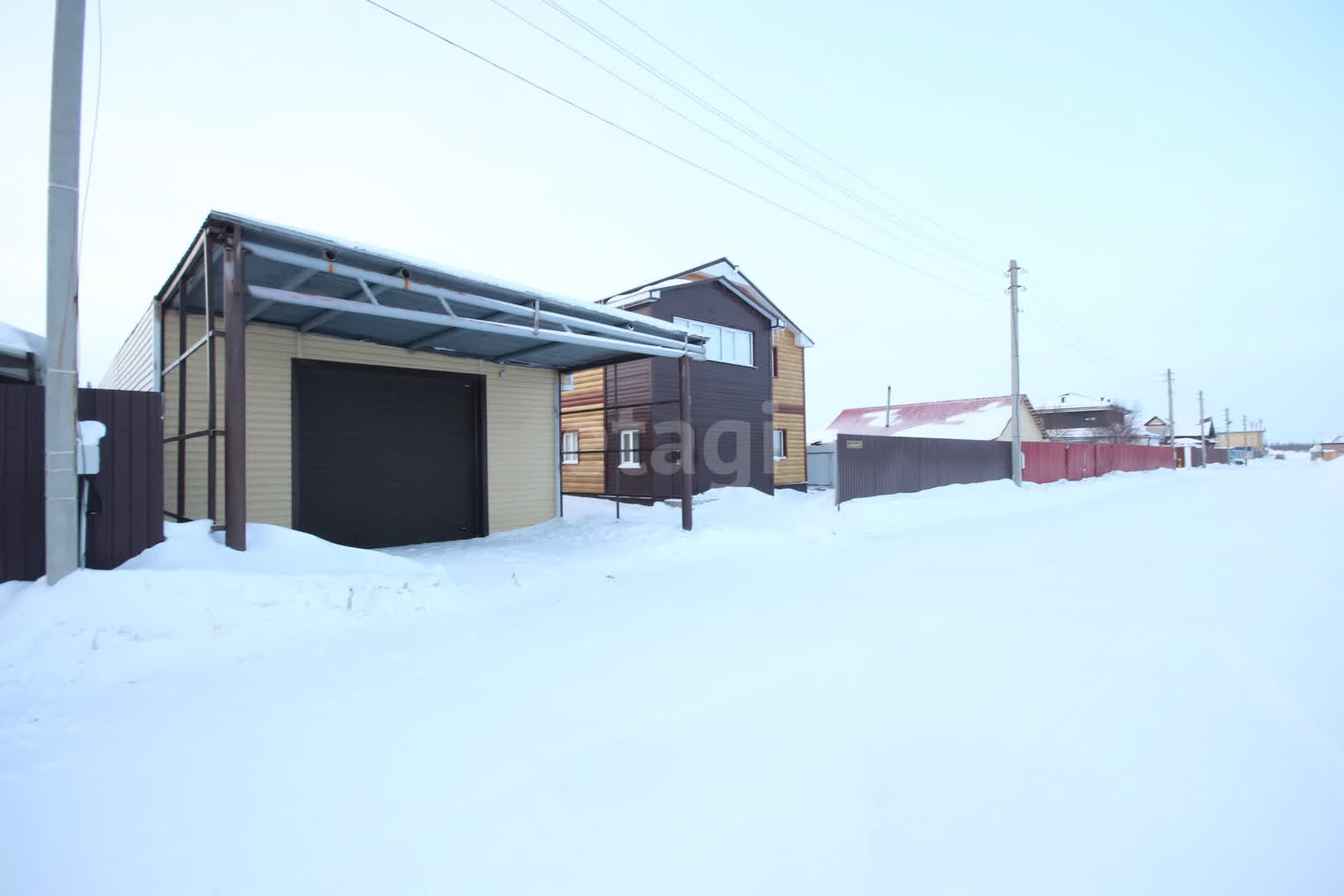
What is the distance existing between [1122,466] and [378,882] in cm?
4681

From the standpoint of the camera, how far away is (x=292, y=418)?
950cm

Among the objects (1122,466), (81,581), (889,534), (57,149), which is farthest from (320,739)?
(1122,466)

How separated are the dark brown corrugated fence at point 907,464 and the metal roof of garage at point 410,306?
276 inches

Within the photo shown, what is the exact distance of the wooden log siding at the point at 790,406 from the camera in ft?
71.1

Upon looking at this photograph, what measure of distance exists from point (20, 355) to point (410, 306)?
4.84 m

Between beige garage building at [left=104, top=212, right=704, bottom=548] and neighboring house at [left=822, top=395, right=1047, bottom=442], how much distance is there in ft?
94.4

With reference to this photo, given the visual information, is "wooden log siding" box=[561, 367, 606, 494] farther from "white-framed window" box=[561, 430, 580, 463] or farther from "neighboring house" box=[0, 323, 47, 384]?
"neighboring house" box=[0, 323, 47, 384]

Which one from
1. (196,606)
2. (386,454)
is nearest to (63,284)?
(196,606)

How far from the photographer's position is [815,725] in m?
3.62

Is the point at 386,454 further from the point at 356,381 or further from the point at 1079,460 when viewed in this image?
the point at 1079,460

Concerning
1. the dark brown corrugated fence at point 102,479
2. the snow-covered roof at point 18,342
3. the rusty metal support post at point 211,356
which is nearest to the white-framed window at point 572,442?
the snow-covered roof at point 18,342

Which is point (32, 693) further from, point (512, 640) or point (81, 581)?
point (512, 640)

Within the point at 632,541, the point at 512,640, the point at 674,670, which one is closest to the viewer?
the point at 674,670

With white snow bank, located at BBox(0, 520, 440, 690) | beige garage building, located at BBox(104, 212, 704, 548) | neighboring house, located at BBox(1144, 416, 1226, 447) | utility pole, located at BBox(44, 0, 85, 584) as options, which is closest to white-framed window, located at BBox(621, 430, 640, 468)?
beige garage building, located at BBox(104, 212, 704, 548)
